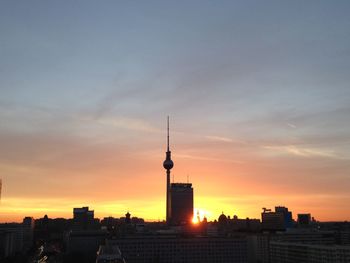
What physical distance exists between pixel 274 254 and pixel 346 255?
56692 millimetres

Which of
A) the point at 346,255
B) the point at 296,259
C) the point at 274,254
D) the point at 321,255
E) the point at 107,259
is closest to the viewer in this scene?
the point at 107,259

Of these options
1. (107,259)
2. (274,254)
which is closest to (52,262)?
(107,259)

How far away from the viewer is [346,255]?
451 ft

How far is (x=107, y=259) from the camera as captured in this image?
12788 centimetres

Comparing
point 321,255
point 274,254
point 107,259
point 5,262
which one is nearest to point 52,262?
point 5,262

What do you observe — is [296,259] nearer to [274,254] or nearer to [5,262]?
[274,254]

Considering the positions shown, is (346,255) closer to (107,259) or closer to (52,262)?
(107,259)

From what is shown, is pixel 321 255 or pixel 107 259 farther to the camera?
pixel 321 255

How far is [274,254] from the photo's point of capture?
191 m

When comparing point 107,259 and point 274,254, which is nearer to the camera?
point 107,259

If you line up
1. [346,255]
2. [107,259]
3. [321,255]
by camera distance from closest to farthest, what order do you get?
1. [107,259]
2. [346,255]
3. [321,255]

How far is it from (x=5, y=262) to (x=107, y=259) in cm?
9309

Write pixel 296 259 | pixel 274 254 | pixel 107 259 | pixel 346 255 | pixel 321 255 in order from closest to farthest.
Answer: pixel 107 259
pixel 346 255
pixel 321 255
pixel 296 259
pixel 274 254

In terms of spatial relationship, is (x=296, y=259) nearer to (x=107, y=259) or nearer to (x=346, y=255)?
(x=346, y=255)
